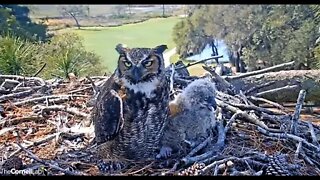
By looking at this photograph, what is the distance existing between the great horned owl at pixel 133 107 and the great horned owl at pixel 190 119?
0.07 meters

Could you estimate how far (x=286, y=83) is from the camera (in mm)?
2910

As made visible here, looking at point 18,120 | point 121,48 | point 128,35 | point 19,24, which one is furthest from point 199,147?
point 19,24

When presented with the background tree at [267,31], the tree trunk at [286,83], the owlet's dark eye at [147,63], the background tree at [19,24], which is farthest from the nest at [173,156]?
the background tree at [267,31]

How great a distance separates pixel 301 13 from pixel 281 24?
33.4 inches

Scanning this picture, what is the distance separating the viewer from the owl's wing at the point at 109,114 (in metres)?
1.60

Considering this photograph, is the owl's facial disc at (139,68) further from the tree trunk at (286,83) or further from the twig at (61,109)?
the tree trunk at (286,83)

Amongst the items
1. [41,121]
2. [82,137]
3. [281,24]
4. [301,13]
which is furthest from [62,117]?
[281,24]

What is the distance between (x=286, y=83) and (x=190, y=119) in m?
1.34

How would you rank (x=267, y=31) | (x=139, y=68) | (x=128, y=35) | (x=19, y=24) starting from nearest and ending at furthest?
(x=139, y=68), (x=128, y=35), (x=19, y=24), (x=267, y=31)

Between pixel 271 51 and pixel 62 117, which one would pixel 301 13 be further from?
pixel 62 117

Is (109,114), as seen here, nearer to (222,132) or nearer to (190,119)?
(190,119)

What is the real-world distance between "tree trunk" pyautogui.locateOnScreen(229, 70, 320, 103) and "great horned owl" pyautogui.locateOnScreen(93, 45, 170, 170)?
3.55ft
